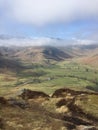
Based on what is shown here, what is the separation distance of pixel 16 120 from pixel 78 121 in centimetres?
990

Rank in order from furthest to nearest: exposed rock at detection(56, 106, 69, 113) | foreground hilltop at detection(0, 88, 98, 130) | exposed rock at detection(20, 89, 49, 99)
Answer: exposed rock at detection(20, 89, 49, 99) → exposed rock at detection(56, 106, 69, 113) → foreground hilltop at detection(0, 88, 98, 130)

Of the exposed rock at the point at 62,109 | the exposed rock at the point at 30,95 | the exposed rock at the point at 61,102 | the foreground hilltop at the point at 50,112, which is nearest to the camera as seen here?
the foreground hilltop at the point at 50,112

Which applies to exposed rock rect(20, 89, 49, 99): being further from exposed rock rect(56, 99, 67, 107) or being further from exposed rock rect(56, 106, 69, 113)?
exposed rock rect(56, 106, 69, 113)

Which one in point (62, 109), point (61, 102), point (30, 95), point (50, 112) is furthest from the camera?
point (30, 95)

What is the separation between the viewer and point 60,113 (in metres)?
51.5

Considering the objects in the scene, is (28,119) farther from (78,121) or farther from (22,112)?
(78,121)

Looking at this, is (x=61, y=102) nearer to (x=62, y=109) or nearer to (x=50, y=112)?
(x=62, y=109)

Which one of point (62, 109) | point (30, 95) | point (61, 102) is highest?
point (30, 95)

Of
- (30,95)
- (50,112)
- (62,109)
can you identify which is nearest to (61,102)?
(62,109)

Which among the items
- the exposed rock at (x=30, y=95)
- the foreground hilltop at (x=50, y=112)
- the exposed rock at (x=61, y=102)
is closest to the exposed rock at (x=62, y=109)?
the foreground hilltop at (x=50, y=112)

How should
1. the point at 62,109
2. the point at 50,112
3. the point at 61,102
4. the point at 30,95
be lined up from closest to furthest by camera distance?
1. the point at 50,112
2. the point at 62,109
3. the point at 61,102
4. the point at 30,95

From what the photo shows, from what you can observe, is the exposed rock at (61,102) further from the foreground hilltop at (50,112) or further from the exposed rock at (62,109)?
the exposed rock at (62,109)

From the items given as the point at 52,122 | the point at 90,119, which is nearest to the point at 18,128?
the point at 52,122

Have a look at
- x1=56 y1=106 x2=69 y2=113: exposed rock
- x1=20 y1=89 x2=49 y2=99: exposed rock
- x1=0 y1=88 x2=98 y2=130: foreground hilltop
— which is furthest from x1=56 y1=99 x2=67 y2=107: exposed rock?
x1=20 y1=89 x2=49 y2=99: exposed rock
